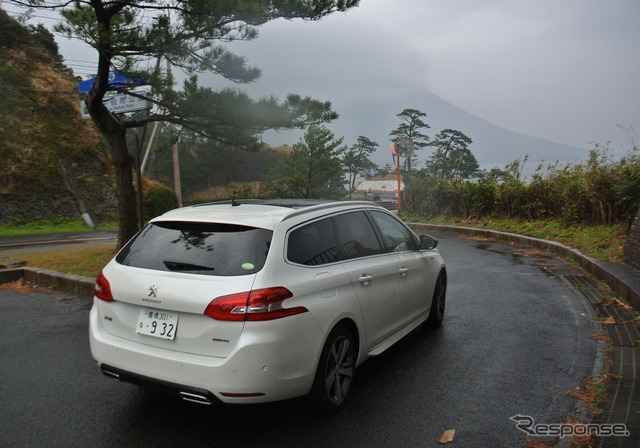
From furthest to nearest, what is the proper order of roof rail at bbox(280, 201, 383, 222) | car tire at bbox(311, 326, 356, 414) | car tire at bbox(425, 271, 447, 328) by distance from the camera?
car tire at bbox(425, 271, 447, 328), roof rail at bbox(280, 201, 383, 222), car tire at bbox(311, 326, 356, 414)

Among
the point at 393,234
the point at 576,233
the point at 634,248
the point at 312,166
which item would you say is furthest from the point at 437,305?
the point at 312,166

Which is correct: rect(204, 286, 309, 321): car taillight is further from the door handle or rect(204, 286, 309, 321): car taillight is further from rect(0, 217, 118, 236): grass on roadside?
rect(0, 217, 118, 236): grass on roadside

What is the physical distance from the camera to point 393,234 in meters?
4.73

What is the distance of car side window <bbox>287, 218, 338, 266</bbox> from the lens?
332 centimetres

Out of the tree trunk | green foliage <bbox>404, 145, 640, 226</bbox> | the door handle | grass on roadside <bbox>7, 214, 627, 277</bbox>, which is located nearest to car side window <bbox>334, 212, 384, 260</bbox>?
the door handle

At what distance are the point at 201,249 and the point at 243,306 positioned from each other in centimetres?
60

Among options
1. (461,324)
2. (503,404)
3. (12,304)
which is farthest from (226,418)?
(12,304)

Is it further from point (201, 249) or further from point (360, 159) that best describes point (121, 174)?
point (360, 159)

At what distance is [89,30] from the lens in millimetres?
7434

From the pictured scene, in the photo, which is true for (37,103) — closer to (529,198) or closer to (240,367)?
(529,198)

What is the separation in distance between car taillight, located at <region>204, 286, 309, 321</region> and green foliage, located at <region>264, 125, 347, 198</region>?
39.3m

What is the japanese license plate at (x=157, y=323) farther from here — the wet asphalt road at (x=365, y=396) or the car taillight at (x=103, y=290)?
the wet asphalt road at (x=365, y=396)

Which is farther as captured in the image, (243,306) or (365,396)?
(365,396)

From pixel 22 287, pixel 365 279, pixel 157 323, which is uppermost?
pixel 365 279
